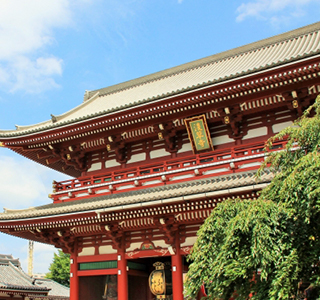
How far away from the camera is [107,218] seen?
1134 cm

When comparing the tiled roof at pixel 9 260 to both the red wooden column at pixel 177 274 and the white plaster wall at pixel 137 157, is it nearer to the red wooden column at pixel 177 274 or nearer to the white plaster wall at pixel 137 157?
the white plaster wall at pixel 137 157

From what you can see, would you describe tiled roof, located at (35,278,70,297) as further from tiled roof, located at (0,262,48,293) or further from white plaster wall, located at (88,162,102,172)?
white plaster wall, located at (88,162,102,172)

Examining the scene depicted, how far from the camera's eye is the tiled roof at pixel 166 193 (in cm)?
943

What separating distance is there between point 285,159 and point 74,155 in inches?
386

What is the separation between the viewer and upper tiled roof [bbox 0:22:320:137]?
51.4 feet

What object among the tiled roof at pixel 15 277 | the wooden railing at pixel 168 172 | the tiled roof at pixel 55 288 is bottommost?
the tiled roof at pixel 55 288

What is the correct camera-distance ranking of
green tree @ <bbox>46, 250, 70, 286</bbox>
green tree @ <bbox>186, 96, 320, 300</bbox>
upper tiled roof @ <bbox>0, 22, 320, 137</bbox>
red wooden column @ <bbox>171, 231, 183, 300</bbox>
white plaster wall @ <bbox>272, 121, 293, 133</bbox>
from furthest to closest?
green tree @ <bbox>46, 250, 70, 286</bbox>
upper tiled roof @ <bbox>0, 22, 320, 137</bbox>
white plaster wall @ <bbox>272, 121, 293, 133</bbox>
red wooden column @ <bbox>171, 231, 183, 300</bbox>
green tree @ <bbox>186, 96, 320, 300</bbox>

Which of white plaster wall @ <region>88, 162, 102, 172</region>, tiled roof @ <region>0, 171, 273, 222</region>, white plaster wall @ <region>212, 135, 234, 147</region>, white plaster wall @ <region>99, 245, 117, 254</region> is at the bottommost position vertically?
→ white plaster wall @ <region>99, 245, 117, 254</region>

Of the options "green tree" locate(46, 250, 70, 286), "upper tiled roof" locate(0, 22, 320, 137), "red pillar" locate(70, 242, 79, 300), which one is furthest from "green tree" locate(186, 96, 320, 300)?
"green tree" locate(46, 250, 70, 286)

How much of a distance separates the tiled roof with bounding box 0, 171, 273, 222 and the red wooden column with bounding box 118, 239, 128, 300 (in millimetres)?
1964

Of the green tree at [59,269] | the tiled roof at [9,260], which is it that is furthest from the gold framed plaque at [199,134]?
the green tree at [59,269]

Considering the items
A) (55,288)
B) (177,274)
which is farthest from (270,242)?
(55,288)

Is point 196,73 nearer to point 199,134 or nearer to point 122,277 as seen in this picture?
point 199,134

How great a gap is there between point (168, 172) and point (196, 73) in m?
8.22
